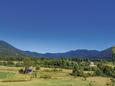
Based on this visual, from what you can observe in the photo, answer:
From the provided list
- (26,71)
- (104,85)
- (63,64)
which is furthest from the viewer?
(63,64)

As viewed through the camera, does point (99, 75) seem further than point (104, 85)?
Yes

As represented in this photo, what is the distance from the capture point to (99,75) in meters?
107

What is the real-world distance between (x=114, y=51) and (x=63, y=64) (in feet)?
456

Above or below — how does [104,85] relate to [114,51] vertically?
below

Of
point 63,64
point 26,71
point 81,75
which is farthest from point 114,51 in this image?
point 63,64

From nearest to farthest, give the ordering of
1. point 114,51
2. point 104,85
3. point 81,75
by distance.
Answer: point 114,51 < point 104,85 < point 81,75

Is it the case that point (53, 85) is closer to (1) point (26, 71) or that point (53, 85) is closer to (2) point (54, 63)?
(1) point (26, 71)

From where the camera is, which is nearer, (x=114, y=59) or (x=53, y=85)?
(x=114, y=59)

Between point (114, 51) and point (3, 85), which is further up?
point (114, 51)

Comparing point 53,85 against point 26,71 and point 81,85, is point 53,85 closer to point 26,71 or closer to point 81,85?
point 81,85

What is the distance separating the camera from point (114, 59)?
29.6 meters

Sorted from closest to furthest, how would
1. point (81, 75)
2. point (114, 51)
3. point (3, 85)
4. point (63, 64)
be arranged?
point (114, 51)
point (3, 85)
point (81, 75)
point (63, 64)

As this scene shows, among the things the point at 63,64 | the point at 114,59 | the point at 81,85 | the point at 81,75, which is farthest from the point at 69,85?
the point at 63,64

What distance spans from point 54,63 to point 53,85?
10196cm
